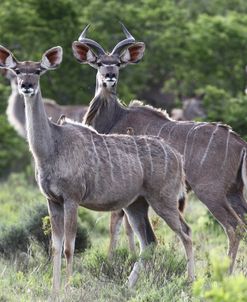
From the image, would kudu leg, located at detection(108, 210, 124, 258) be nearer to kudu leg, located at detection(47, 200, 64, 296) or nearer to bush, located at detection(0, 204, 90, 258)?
bush, located at detection(0, 204, 90, 258)

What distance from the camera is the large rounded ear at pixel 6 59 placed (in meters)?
6.10

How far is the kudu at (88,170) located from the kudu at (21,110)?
6.63 metres

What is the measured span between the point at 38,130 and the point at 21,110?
8.07m

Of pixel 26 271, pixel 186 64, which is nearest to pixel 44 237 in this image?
pixel 26 271

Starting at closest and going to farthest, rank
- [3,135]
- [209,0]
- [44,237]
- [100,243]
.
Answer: [44,237], [100,243], [3,135], [209,0]

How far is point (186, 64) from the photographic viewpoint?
1567cm

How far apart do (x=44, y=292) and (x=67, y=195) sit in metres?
0.62

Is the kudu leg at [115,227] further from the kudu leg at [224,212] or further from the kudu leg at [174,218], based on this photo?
the kudu leg at [174,218]

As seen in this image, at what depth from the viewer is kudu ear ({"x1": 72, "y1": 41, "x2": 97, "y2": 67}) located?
25.0 ft

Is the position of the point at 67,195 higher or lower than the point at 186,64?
higher

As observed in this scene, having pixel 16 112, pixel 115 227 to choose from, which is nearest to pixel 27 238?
pixel 115 227

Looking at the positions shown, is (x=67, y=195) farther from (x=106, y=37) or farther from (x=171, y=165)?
(x=106, y=37)

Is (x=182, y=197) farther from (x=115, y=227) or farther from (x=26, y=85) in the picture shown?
(x=26, y=85)

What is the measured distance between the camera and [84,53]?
771 centimetres
